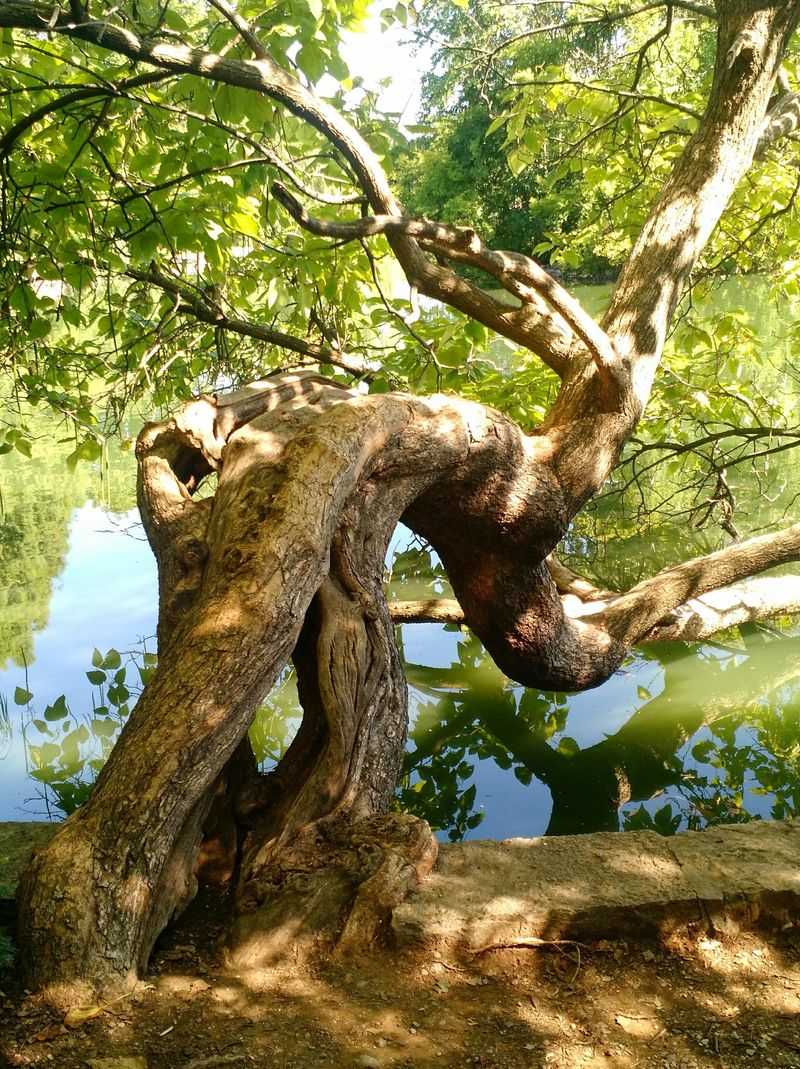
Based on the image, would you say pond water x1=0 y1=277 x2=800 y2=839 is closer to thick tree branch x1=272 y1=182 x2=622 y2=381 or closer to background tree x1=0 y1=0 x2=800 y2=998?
background tree x1=0 y1=0 x2=800 y2=998

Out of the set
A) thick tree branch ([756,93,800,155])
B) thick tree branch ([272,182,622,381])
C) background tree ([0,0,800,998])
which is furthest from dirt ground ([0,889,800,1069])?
thick tree branch ([756,93,800,155])

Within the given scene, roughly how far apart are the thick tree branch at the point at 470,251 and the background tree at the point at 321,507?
11mm

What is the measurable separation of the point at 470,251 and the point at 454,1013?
8.03 ft

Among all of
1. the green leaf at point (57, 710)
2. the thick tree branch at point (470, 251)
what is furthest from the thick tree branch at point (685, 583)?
the green leaf at point (57, 710)

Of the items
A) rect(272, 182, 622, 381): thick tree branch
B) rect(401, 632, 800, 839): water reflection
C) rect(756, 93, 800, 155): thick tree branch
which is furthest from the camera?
rect(756, 93, 800, 155): thick tree branch

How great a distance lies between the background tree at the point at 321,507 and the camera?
7.53 feet

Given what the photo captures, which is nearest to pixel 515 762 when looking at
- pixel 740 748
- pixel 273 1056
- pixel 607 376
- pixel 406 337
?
pixel 740 748

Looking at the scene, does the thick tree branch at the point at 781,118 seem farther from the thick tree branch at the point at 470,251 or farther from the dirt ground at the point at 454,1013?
the dirt ground at the point at 454,1013

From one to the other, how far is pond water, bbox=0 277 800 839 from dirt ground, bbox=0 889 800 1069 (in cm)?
203

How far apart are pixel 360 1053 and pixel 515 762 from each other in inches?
128

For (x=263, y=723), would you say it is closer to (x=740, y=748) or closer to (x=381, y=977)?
(x=740, y=748)

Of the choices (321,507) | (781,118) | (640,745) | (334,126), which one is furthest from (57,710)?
(781,118)

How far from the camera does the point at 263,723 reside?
5.50m

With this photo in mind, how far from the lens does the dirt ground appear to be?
1925 millimetres
